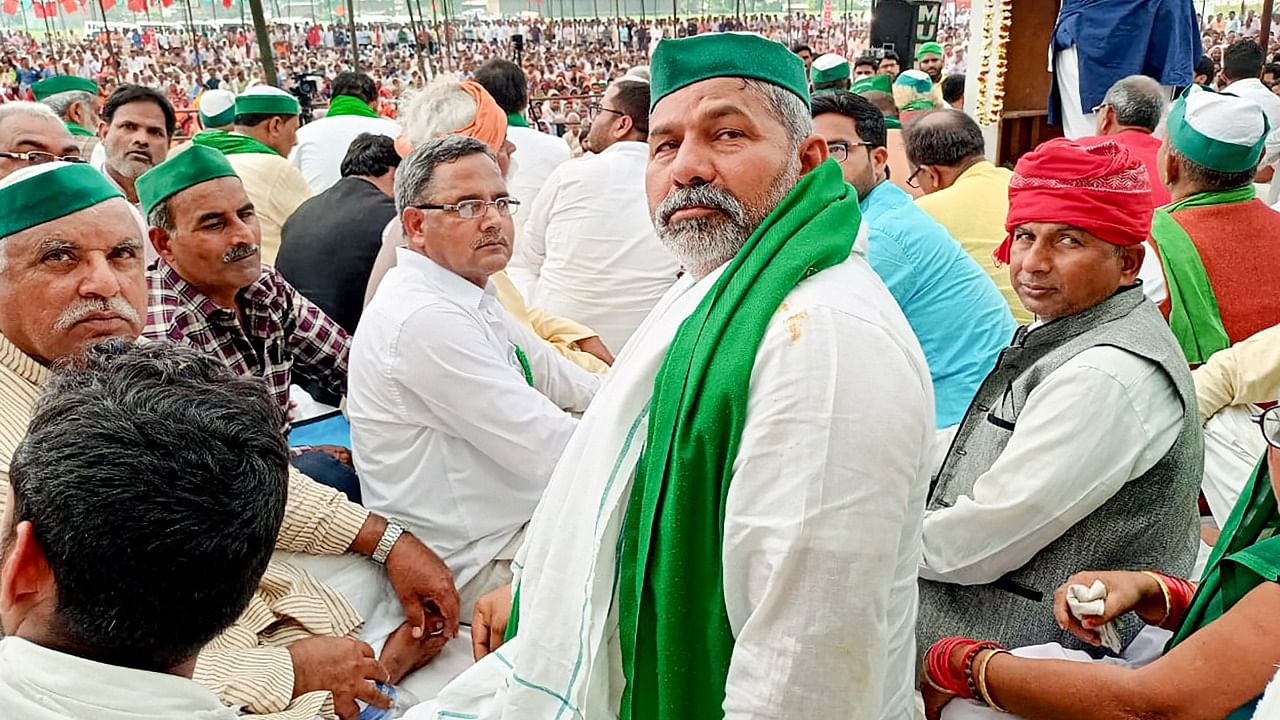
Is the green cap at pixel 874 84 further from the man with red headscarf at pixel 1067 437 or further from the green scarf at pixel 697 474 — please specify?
the green scarf at pixel 697 474

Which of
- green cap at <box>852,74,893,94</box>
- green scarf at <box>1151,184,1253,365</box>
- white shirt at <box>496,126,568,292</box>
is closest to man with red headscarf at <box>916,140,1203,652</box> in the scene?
green scarf at <box>1151,184,1253,365</box>

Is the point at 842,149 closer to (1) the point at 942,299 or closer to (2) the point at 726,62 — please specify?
(1) the point at 942,299

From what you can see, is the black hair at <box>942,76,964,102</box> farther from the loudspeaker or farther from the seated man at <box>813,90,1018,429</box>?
the seated man at <box>813,90,1018,429</box>

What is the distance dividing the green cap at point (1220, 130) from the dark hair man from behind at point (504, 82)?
3.20m

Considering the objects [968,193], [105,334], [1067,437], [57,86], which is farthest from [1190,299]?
[57,86]

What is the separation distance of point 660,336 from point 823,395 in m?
0.29

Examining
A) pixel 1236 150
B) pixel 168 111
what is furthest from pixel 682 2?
pixel 1236 150

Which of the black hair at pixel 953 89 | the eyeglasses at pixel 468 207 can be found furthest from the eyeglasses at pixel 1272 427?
the black hair at pixel 953 89

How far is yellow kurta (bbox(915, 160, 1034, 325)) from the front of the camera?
330 cm

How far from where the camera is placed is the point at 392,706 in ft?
5.94

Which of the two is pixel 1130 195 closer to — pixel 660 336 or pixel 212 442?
pixel 660 336

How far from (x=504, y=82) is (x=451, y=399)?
327 centimetres

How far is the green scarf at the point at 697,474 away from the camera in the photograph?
108 centimetres

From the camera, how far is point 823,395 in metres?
1.03
